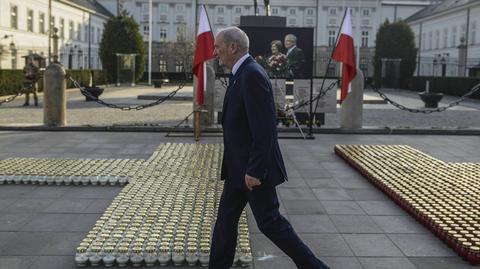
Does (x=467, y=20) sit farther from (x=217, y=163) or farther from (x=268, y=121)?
(x=268, y=121)

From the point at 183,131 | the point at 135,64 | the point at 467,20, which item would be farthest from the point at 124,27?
the point at 183,131

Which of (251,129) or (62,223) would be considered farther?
(62,223)

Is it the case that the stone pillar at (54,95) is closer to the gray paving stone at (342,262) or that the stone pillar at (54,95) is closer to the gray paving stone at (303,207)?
the gray paving stone at (303,207)

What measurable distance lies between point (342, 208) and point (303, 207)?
0.46 meters

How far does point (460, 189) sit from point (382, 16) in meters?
89.9

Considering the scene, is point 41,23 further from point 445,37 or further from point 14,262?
point 14,262

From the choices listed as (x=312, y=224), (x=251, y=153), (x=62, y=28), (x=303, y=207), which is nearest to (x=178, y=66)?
→ (x=62, y=28)

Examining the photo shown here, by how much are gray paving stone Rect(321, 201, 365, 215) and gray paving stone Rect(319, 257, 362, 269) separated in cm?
156

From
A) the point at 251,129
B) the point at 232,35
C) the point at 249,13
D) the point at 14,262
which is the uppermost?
Result: the point at 249,13

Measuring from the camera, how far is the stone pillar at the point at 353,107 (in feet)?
47.2

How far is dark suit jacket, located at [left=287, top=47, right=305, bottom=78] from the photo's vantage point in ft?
49.9

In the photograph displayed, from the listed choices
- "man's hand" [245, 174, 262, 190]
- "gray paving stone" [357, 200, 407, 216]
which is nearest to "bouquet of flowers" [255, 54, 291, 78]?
"gray paving stone" [357, 200, 407, 216]

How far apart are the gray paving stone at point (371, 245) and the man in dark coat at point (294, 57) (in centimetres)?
991

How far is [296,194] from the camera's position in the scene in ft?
24.2
